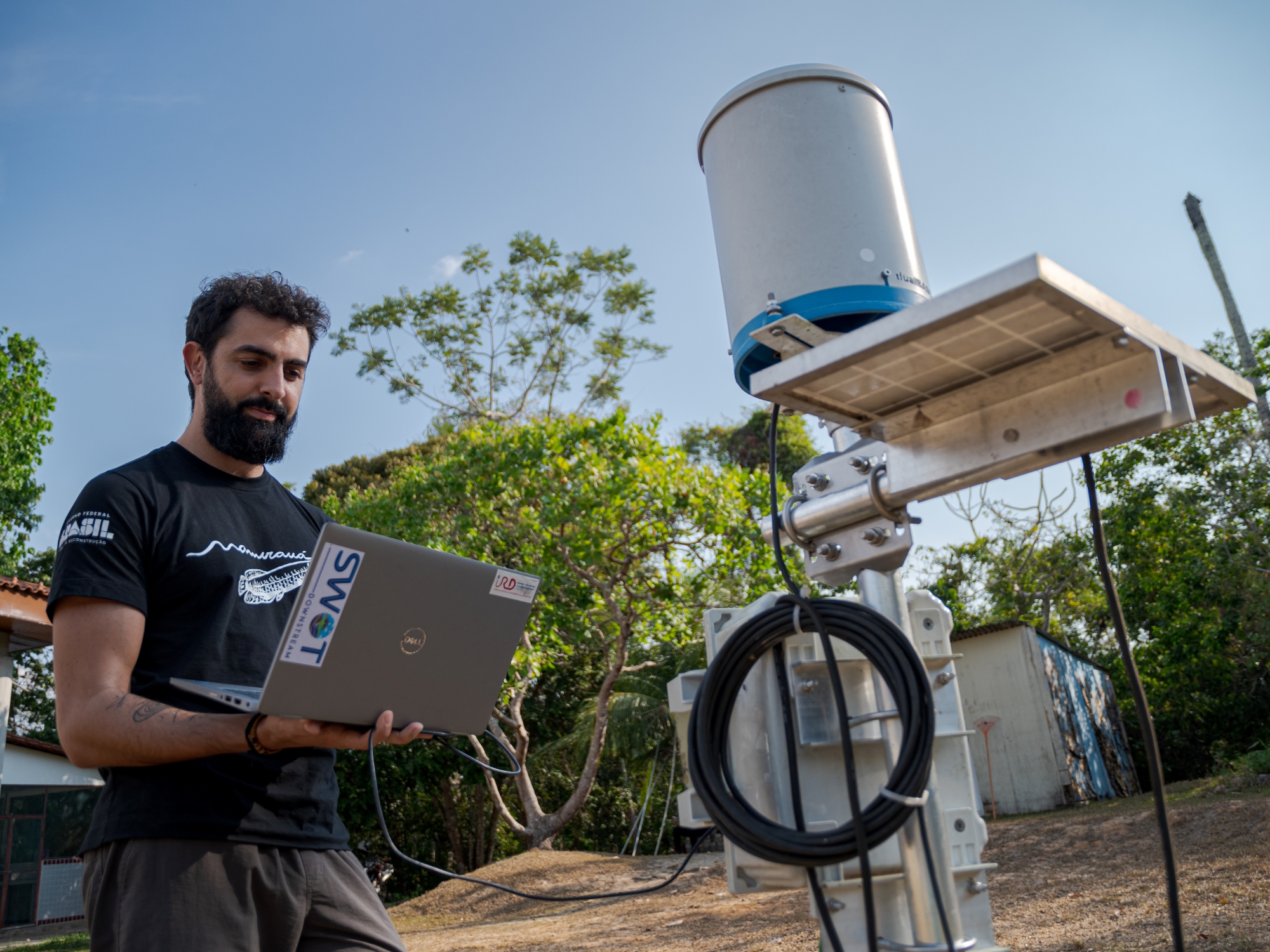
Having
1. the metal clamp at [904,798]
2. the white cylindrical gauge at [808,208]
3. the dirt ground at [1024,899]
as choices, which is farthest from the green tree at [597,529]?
the metal clamp at [904,798]

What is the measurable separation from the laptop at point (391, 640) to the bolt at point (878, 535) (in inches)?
22.8

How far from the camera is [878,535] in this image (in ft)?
4.84

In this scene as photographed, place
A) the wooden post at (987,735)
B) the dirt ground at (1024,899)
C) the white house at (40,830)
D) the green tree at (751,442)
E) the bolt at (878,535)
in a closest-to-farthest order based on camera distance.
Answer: the bolt at (878,535) → the dirt ground at (1024,899) → the wooden post at (987,735) → the white house at (40,830) → the green tree at (751,442)

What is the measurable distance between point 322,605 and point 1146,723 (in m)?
1.19

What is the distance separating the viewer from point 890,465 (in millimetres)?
1403

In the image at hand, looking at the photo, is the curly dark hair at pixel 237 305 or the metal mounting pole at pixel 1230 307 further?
the metal mounting pole at pixel 1230 307

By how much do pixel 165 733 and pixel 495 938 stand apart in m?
6.02

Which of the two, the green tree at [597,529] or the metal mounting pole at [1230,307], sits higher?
the metal mounting pole at [1230,307]

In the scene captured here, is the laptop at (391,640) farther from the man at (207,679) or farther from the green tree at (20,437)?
the green tree at (20,437)

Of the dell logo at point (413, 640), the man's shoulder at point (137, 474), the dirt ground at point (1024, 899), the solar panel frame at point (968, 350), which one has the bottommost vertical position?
the dirt ground at point (1024, 899)

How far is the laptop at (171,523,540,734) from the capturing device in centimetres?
140

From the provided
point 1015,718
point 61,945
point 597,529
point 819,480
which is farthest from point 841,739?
point 1015,718

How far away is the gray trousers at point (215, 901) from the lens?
142cm

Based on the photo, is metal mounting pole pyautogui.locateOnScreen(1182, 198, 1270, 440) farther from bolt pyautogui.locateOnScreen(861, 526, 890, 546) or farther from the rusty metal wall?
bolt pyautogui.locateOnScreen(861, 526, 890, 546)
